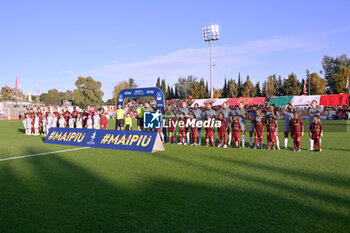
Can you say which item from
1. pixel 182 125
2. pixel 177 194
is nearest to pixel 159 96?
pixel 182 125

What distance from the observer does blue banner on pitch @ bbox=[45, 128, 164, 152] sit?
1060 cm

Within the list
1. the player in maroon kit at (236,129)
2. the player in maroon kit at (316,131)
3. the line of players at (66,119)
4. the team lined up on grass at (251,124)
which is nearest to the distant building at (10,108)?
the line of players at (66,119)

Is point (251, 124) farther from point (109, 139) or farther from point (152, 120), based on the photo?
point (109, 139)

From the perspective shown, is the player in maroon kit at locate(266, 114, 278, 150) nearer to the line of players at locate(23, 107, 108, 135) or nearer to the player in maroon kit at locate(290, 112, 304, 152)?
the player in maroon kit at locate(290, 112, 304, 152)

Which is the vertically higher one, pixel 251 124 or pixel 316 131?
pixel 251 124

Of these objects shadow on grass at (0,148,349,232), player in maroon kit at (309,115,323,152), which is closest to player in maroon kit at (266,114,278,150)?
player in maroon kit at (309,115,323,152)

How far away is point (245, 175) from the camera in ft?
22.2

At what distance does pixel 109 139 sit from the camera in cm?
1170

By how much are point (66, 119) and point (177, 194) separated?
1441cm

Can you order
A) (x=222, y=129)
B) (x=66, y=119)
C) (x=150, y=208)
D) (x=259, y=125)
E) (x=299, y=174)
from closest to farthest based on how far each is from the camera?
(x=150, y=208)
(x=299, y=174)
(x=259, y=125)
(x=222, y=129)
(x=66, y=119)

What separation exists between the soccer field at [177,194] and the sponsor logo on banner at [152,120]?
15.1 feet

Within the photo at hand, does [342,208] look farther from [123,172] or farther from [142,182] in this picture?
[123,172]

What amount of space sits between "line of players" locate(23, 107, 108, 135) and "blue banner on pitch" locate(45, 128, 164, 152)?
2.47 metres

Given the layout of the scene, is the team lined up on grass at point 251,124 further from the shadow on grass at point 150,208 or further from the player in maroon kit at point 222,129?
the shadow on grass at point 150,208
